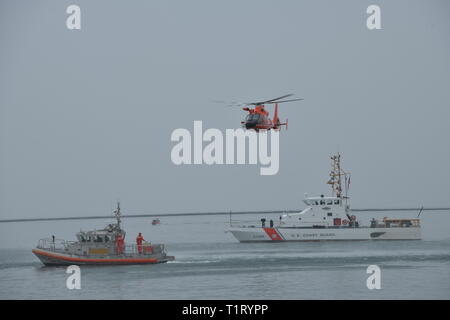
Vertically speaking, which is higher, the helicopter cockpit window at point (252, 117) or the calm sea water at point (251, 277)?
the helicopter cockpit window at point (252, 117)

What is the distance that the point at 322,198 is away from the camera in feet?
273

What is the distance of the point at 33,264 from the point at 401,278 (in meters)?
30.6

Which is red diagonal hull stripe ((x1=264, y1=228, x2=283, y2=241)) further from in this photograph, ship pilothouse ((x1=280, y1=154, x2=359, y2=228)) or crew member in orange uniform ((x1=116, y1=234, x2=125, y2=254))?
crew member in orange uniform ((x1=116, y1=234, x2=125, y2=254))

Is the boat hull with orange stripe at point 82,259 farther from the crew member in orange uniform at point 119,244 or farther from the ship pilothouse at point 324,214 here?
the ship pilothouse at point 324,214

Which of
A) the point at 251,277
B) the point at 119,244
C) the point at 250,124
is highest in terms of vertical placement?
the point at 250,124

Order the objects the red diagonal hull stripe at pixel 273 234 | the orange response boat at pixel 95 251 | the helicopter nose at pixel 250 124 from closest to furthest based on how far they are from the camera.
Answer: the orange response boat at pixel 95 251
the helicopter nose at pixel 250 124
the red diagonal hull stripe at pixel 273 234

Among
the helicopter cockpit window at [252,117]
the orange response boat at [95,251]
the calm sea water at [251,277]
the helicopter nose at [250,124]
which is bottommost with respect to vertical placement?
the calm sea water at [251,277]

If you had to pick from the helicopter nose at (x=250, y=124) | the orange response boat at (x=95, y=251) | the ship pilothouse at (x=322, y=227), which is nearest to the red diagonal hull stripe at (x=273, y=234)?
the ship pilothouse at (x=322, y=227)

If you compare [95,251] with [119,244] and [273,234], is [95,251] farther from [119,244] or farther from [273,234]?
[273,234]

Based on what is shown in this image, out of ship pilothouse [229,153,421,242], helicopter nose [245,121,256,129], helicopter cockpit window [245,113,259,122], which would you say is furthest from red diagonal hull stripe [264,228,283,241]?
helicopter cockpit window [245,113,259,122]

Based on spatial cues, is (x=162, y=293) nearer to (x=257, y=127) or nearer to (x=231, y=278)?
(x=231, y=278)

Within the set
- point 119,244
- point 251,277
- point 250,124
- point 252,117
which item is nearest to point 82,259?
point 119,244

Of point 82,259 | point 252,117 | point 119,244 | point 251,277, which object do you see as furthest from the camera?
point 252,117
